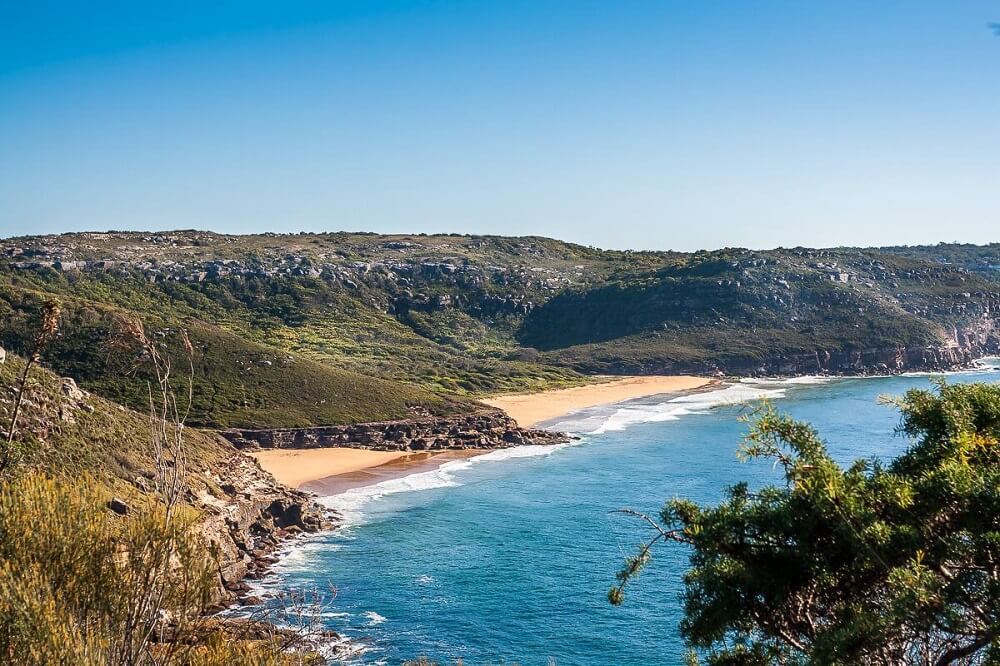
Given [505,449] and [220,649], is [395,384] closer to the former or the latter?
[505,449]

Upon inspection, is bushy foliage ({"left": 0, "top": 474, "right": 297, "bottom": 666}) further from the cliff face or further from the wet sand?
the wet sand

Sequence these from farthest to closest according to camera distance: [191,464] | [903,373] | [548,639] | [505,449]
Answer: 1. [903,373]
2. [505,449]
3. [191,464]
4. [548,639]

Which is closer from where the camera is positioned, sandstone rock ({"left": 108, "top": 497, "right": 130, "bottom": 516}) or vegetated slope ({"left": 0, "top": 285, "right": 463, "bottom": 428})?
sandstone rock ({"left": 108, "top": 497, "right": 130, "bottom": 516})

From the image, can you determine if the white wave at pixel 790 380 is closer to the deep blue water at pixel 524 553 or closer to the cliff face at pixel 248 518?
the deep blue water at pixel 524 553

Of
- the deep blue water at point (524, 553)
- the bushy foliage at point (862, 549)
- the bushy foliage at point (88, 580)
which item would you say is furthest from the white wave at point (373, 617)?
the bushy foliage at point (862, 549)

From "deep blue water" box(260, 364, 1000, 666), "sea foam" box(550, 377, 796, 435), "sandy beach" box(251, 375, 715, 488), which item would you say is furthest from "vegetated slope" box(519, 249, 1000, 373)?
"deep blue water" box(260, 364, 1000, 666)

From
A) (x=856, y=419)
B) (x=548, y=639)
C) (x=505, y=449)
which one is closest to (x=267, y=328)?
(x=505, y=449)
